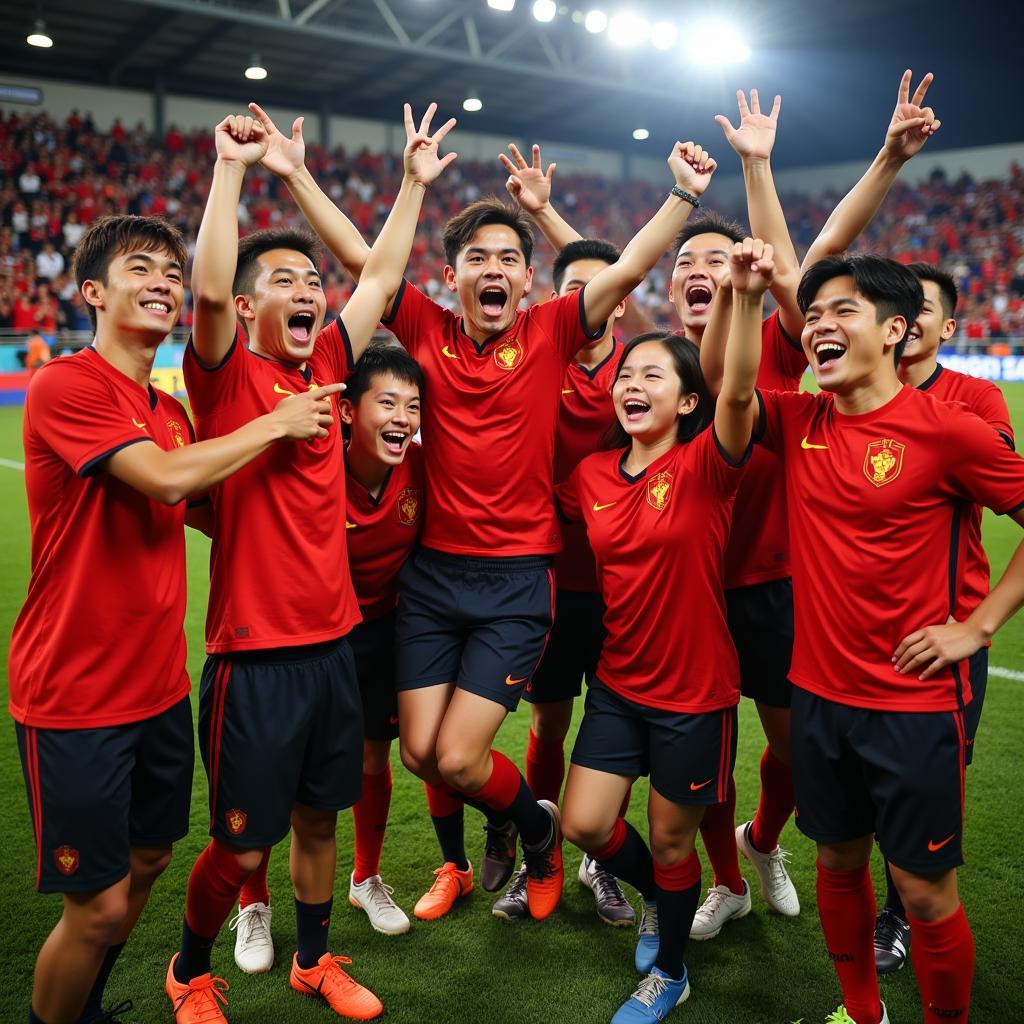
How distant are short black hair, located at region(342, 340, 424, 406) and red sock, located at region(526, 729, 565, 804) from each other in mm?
1546

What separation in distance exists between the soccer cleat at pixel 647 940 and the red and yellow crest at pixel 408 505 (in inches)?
61.9

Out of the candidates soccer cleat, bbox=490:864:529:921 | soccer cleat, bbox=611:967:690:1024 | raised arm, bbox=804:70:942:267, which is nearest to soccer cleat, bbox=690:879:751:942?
soccer cleat, bbox=611:967:690:1024

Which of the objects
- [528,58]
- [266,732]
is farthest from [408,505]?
[528,58]

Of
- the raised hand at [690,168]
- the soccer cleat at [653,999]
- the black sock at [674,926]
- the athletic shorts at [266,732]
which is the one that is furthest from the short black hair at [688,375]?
the soccer cleat at [653,999]

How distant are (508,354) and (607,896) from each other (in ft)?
6.62

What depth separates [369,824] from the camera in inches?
139

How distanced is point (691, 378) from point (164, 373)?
14952 mm

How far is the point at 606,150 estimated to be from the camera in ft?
113

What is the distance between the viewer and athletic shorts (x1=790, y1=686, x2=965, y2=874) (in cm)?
244

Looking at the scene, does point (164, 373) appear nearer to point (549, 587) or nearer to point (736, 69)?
point (549, 587)

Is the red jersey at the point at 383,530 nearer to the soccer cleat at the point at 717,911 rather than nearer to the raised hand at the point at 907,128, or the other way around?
the soccer cleat at the point at 717,911

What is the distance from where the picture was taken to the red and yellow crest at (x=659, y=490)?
300cm

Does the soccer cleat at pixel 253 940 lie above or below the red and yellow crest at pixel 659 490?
below

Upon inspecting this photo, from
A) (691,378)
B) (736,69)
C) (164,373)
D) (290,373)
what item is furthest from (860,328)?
(736,69)
